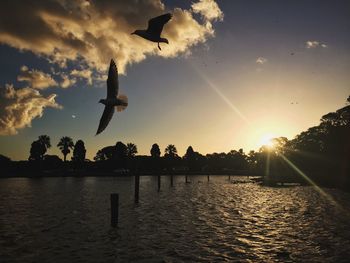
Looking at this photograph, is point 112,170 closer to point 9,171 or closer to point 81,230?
point 9,171

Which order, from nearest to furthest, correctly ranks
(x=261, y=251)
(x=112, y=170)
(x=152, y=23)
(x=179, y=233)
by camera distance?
(x=152, y=23) < (x=261, y=251) < (x=179, y=233) < (x=112, y=170)

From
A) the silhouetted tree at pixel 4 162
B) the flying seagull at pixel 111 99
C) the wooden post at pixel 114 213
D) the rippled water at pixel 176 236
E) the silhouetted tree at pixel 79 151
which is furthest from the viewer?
the silhouetted tree at pixel 79 151

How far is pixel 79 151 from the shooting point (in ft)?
517

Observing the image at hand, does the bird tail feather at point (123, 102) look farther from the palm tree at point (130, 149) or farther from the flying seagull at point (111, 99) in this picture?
the palm tree at point (130, 149)

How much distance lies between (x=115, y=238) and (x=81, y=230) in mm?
3550

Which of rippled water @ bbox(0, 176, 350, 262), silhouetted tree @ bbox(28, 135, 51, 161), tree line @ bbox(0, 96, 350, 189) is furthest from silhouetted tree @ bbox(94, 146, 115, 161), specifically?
rippled water @ bbox(0, 176, 350, 262)

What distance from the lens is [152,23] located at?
10.2 m

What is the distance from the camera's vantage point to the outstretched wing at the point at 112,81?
40.3 feet

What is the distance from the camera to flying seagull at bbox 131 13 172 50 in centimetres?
1002

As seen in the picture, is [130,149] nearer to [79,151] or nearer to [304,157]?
[79,151]

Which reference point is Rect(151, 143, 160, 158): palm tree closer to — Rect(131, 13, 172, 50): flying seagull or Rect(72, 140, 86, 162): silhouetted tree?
Rect(72, 140, 86, 162): silhouetted tree

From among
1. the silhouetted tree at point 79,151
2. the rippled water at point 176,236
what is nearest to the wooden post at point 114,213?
the rippled water at point 176,236

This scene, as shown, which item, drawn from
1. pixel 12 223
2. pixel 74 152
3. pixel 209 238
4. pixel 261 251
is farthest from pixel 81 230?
pixel 74 152

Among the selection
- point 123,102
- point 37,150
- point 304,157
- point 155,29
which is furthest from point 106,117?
point 37,150
